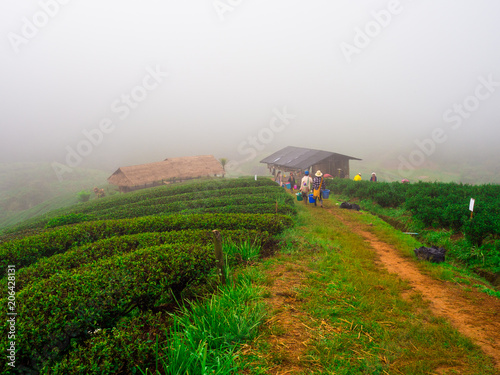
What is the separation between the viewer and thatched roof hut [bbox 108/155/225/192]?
3500 centimetres

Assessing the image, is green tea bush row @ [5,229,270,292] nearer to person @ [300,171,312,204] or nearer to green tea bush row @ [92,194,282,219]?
green tea bush row @ [92,194,282,219]

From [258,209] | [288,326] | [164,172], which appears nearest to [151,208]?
[258,209]

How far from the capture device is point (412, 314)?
14.8 feet

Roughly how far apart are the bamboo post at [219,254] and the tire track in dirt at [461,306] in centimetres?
393

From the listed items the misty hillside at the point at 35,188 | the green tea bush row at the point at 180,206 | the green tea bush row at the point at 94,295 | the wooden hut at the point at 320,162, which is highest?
the wooden hut at the point at 320,162

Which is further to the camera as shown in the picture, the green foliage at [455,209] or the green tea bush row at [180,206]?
the green tea bush row at [180,206]

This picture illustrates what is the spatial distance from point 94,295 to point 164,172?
3561 cm

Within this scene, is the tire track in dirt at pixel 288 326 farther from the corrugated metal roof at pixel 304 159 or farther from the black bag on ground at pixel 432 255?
the corrugated metal roof at pixel 304 159

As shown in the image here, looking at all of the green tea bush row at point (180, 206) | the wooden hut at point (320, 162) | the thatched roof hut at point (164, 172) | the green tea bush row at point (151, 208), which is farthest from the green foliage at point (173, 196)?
the thatched roof hut at point (164, 172)

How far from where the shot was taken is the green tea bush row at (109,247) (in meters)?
5.78

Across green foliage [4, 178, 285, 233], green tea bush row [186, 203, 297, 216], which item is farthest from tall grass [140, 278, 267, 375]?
green foliage [4, 178, 285, 233]

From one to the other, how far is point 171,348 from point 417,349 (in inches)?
130

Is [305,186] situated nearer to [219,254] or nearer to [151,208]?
[151,208]

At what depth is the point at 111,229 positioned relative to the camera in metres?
9.14
